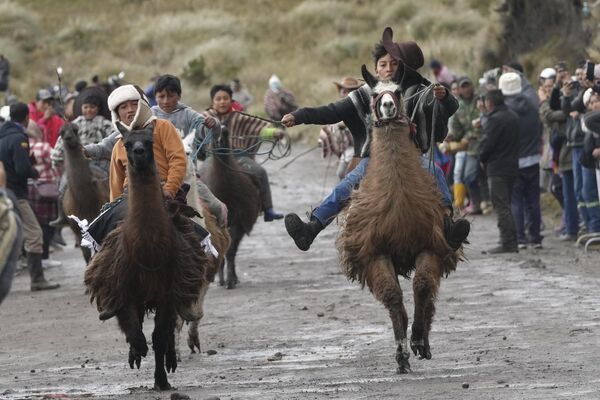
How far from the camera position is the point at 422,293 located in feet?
36.0

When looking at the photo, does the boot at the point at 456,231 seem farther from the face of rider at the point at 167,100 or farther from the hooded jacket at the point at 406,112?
the face of rider at the point at 167,100

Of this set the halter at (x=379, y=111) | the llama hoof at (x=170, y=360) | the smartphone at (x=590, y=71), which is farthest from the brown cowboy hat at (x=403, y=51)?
the smartphone at (x=590, y=71)

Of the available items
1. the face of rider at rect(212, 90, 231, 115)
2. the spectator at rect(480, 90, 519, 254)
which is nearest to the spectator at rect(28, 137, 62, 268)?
the face of rider at rect(212, 90, 231, 115)

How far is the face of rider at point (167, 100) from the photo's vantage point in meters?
13.4

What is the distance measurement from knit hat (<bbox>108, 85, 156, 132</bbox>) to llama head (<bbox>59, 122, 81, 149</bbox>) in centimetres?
604

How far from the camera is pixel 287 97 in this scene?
32281 millimetres

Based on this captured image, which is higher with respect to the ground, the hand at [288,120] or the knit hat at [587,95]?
the hand at [288,120]

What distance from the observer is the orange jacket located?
36.3ft

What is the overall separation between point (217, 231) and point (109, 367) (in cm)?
172

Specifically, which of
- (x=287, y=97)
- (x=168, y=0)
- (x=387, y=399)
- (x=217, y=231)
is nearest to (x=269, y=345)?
(x=217, y=231)

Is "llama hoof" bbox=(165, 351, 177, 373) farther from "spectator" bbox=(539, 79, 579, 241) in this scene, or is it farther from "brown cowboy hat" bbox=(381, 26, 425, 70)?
"spectator" bbox=(539, 79, 579, 241)

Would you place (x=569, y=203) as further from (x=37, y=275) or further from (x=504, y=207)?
(x=37, y=275)

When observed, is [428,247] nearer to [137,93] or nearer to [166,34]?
[137,93]

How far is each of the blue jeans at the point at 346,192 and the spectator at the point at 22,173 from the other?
7.46 m
